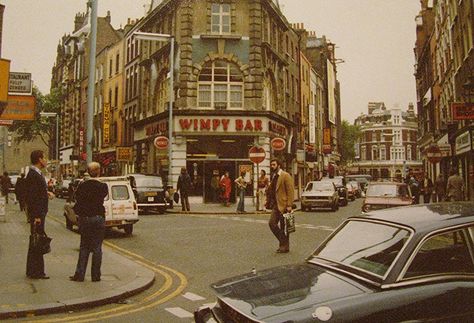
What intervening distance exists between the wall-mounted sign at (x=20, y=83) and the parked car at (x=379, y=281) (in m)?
11.8

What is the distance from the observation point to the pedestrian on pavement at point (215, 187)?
100 feet

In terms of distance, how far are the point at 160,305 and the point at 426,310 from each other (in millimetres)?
4176

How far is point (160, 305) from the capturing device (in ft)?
22.5

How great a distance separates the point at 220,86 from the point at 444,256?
93.2 feet

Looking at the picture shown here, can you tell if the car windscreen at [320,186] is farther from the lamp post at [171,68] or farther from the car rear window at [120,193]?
the car rear window at [120,193]

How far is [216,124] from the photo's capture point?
1223 inches

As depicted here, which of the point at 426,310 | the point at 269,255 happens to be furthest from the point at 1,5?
the point at 426,310

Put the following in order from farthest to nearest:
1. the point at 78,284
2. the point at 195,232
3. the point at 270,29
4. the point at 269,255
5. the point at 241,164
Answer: the point at 270,29 → the point at 241,164 → the point at 195,232 → the point at 269,255 → the point at 78,284

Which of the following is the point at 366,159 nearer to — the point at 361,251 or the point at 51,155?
the point at 51,155

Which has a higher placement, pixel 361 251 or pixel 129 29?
pixel 129 29

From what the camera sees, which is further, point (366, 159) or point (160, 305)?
point (366, 159)

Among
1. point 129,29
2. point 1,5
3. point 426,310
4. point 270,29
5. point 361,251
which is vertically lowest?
point 426,310

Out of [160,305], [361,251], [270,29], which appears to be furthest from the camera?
[270,29]

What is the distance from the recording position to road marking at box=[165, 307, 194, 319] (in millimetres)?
6211
